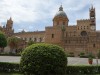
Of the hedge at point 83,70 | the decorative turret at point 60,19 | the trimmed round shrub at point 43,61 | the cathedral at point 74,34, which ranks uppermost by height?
the decorative turret at point 60,19

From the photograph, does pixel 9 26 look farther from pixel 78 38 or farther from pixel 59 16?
pixel 78 38

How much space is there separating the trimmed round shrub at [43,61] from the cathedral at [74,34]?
128 feet

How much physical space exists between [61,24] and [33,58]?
5016 cm

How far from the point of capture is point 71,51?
55.3 meters

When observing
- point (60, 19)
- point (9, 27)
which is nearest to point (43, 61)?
point (60, 19)

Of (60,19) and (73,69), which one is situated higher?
(60,19)

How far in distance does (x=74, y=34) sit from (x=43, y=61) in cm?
4907

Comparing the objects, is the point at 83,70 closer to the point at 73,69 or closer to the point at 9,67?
the point at 73,69

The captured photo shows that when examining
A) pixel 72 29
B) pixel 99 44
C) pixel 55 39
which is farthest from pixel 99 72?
pixel 72 29

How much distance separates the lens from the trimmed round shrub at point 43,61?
15.0 metres

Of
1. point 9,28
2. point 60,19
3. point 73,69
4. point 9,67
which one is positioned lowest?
point 73,69

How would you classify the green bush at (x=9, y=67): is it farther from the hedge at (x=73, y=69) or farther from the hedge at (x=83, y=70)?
the hedge at (x=83, y=70)

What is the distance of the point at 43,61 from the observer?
15.1 meters

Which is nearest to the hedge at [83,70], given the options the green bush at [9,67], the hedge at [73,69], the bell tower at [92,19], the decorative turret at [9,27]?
the hedge at [73,69]
